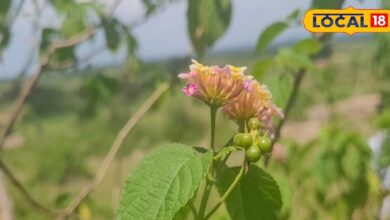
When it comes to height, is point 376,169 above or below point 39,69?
below

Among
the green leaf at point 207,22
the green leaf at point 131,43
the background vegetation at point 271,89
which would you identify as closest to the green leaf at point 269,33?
the background vegetation at point 271,89

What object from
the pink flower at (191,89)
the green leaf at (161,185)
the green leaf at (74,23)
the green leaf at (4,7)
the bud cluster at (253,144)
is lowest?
the green leaf at (161,185)

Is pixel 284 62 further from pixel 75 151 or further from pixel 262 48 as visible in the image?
pixel 75 151

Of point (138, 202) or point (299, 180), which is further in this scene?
point (299, 180)

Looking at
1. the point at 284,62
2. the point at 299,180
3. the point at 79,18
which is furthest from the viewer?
the point at 299,180

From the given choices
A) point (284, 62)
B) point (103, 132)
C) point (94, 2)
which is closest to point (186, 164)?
point (284, 62)

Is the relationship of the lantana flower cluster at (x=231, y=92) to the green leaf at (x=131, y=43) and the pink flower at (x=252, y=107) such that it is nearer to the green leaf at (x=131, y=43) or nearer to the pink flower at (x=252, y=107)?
the pink flower at (x=252, y=107)
